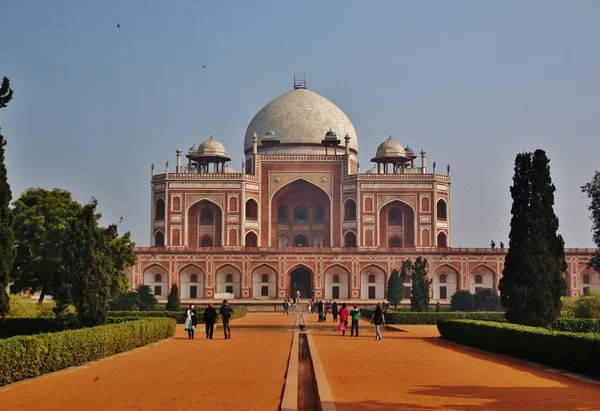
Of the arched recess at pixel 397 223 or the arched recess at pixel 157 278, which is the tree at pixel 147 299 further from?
the arched recess at pixel 397 223

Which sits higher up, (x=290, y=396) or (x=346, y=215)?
(x=346, y=215)

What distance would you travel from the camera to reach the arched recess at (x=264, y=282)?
48938 millimetres

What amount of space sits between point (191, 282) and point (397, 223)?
43.4ft

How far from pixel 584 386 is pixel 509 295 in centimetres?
927

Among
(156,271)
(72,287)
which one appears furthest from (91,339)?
(156,271)

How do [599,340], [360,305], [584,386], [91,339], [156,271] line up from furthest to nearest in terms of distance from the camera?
[156,271] → [360,305] → [91,339] → [599,340] → [584,386]

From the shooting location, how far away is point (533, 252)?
1967cm

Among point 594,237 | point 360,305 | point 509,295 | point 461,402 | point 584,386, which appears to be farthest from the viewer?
point 360,305

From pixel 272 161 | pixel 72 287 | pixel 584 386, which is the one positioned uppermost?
pixel 272 161

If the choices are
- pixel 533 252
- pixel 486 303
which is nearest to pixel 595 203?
pixel 486 303

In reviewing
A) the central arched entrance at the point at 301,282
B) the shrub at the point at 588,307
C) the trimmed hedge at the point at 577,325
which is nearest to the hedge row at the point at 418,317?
the shrub at the point at 588,307

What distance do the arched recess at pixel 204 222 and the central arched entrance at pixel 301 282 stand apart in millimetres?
4989

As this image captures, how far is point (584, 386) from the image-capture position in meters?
10.5

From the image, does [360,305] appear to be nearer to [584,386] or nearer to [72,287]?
[72,287]
